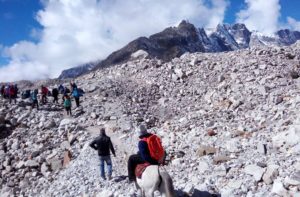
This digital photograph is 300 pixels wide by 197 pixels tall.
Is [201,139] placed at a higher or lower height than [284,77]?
lower

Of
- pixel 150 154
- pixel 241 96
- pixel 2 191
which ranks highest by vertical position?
pixel 241 96

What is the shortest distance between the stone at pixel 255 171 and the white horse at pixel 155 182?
116 inches

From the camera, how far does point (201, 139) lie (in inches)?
730

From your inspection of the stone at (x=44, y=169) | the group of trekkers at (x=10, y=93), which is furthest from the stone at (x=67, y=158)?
the group of trekkers at (x=10, y=93)

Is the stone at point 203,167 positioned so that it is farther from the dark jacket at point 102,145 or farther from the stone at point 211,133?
the stone at point 211,133

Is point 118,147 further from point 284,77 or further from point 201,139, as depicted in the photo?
point 284,77

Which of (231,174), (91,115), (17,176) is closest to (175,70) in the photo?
(91,115)

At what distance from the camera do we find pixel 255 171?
1238 cm

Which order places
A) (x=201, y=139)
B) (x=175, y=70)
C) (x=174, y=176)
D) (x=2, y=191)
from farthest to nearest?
(x=175, y=70) < (x=2, y=191) < (x=201, y=139) < (x=174, y=176)

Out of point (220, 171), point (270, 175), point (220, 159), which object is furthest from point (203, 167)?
point (270, 175)

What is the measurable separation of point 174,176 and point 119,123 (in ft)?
33.1

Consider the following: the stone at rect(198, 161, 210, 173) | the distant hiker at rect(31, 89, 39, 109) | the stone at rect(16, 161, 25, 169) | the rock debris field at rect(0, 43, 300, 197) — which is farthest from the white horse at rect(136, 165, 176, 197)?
the distant hiker at rect(31, 89, 39, 109)

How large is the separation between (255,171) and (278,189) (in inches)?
58.3

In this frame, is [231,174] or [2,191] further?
[2,191]
